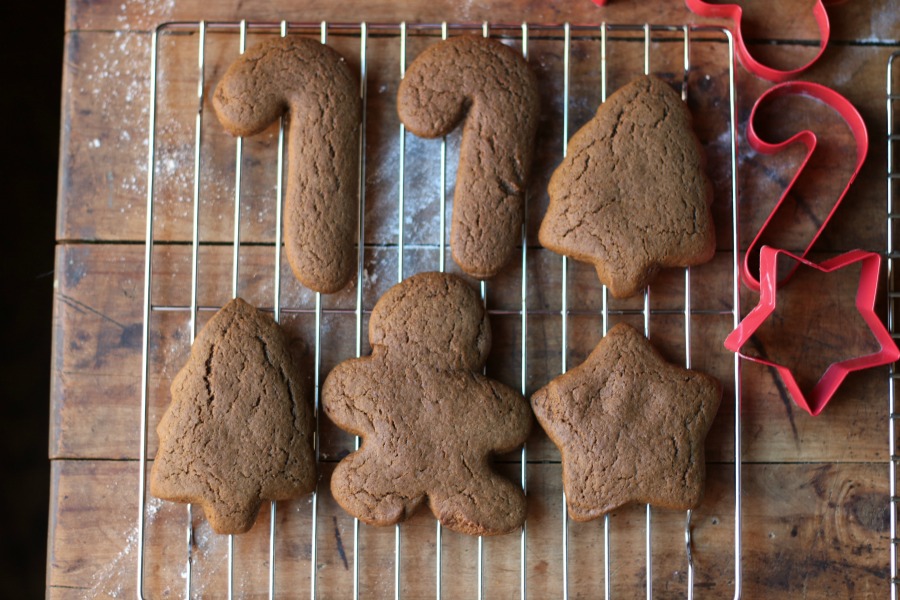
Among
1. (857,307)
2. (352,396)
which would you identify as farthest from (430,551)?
(857,307)

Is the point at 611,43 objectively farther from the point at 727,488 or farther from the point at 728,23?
the point at 727,488

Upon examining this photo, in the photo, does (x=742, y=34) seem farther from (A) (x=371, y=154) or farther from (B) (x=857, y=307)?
(A) (x=371, y=154)

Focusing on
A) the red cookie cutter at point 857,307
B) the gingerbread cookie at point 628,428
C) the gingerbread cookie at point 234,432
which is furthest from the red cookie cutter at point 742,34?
the gingerbread cookie at point 234,432

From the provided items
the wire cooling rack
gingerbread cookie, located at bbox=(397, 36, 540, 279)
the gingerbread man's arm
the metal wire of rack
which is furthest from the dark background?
the metal wire of rack

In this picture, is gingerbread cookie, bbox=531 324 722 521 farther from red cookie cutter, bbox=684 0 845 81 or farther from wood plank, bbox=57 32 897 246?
red cookie cutter, bbox=684 0 845 81

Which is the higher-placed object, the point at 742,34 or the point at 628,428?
the point at 742,34

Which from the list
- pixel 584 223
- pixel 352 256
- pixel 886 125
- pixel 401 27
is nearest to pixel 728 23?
pixel 886 125

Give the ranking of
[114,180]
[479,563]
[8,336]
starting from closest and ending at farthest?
[479,563]
[114,180]
[8,336]
